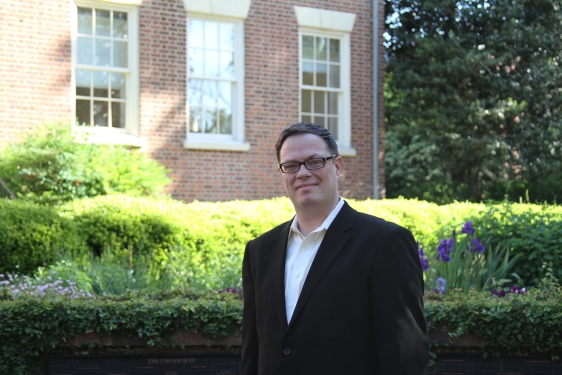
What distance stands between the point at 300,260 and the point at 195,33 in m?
10.6

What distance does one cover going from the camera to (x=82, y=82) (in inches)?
475

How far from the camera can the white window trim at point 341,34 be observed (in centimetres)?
1378

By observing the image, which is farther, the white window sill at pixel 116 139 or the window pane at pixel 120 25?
the window pane at pixel 120 25

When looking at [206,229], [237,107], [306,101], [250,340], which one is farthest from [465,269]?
[306,101]

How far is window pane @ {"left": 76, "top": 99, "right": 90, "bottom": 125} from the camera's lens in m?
12.0

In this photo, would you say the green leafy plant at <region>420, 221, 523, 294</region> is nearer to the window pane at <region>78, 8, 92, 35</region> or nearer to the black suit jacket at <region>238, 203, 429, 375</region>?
the black suit jacket at <region>238, 203, 429, 375</region>

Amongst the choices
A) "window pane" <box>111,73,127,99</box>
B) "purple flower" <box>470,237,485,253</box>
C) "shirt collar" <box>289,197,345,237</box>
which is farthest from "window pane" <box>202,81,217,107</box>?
"shirt collar" <box>289,197,345,237</box>

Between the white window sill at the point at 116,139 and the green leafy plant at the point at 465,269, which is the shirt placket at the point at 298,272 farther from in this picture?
the white window sill at the point at 116,139

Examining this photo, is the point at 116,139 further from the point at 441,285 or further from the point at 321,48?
the point at 441,285

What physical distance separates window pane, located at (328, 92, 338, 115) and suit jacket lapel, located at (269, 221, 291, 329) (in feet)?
37.3

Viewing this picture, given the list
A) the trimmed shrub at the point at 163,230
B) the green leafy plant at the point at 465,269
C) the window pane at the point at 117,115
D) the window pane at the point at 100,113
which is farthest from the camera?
the window pane at the point at 117,115

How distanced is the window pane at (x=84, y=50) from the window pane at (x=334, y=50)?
457 cm

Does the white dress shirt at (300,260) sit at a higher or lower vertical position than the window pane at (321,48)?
lower

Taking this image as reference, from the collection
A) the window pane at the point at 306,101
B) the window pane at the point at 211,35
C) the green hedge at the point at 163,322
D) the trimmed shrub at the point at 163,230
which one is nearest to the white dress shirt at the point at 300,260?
the green hedge at the point at 163,322
